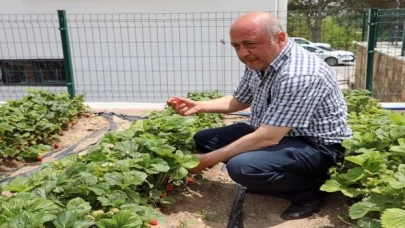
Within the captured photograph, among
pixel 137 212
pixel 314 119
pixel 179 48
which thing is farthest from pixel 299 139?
pixel 179 48

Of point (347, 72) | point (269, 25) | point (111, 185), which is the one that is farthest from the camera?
point (347, 72)

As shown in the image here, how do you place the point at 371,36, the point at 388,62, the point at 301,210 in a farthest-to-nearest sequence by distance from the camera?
the point at 388,62
the point at 371,36
the point at 301,210

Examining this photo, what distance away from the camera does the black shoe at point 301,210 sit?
9.21 feet

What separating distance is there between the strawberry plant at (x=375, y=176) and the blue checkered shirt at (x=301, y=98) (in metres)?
0.17

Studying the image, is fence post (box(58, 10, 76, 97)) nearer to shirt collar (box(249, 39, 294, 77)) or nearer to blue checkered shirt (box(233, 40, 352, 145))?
blue checkered shirt (box(233, 40, 352, 145))

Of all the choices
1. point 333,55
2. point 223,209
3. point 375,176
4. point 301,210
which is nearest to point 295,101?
point 375,176

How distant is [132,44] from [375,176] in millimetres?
6272

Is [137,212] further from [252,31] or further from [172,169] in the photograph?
[252,31]

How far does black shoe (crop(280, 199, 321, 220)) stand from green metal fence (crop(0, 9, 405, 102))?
5.04m

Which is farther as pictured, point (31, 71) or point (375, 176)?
point (31, 71)

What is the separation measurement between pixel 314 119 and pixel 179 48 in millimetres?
5536

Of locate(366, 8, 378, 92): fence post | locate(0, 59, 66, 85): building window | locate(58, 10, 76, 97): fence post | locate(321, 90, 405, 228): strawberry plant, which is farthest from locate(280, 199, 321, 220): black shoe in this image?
locate(0, 59, 66, 85): building window

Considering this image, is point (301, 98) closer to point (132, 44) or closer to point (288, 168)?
point (288, 168)

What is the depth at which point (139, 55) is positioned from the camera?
8117mm
